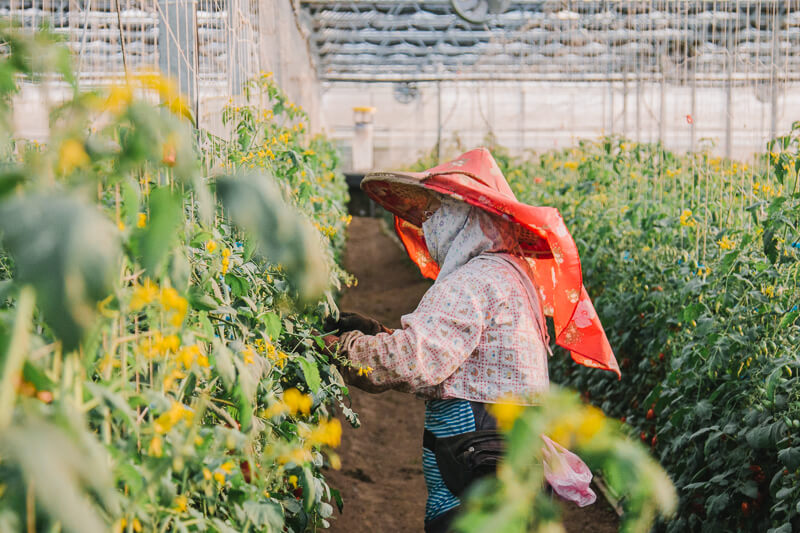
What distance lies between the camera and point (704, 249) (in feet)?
11.0

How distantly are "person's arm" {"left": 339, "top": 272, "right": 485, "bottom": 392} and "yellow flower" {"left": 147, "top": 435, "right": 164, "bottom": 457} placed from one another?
3.14ft

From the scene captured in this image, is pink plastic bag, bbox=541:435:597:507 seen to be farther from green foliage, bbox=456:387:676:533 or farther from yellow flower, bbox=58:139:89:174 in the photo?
yellow flower, bbox=58:139:89:174

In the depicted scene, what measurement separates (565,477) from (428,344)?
19.8 inches

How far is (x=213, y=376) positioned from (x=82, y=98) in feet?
2.22

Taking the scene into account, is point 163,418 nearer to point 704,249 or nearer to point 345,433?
point 704,249

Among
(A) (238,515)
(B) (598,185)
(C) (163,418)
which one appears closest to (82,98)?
(C) (163,418)

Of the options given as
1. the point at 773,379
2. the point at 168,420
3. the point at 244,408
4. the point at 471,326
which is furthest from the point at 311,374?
the point at 773,379

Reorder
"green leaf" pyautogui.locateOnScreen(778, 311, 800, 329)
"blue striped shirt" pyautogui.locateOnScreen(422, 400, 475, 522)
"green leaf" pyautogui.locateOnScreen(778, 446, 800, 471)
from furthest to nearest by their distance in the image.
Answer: "green leaf" pyautogui.locateOnScreen(778, 311, 800, 329) → "green leaf" pyautogui.locateOnScreen(778, 446, 800, 471) → "blue striped shirt" pyautogui.locateOnScreen(422, 400, 475, 522)

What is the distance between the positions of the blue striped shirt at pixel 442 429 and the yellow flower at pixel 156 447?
44.5 inches

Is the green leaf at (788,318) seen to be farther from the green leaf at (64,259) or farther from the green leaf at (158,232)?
the green leaf at (64,259)

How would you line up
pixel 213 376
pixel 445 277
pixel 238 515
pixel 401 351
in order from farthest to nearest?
pixel 445 277
pixel 401 351
pixel 213 376
pixel 238 515

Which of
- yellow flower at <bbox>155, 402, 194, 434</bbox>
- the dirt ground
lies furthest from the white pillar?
yellow flower at <bbox>155, 402, 194, 434</bbox>

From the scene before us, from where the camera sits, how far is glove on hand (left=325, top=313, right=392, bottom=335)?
2088 mm

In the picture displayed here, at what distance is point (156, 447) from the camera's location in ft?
2.95
